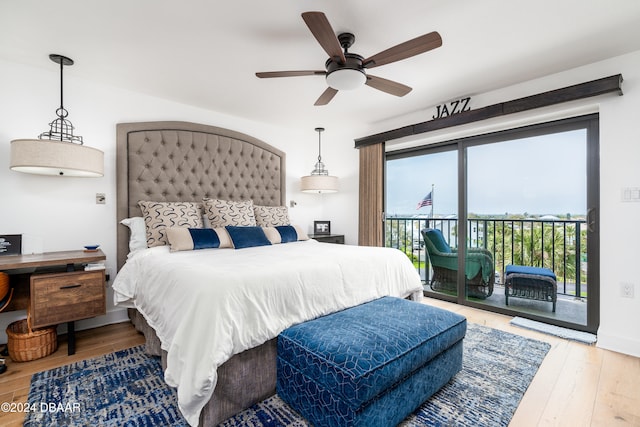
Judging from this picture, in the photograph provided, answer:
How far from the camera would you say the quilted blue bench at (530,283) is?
306 cm

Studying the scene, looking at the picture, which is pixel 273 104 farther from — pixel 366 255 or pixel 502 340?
pixel 502 340

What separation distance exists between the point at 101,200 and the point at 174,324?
2045 mm

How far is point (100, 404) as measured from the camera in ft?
5.51

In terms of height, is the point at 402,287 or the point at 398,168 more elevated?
the point at 398,168

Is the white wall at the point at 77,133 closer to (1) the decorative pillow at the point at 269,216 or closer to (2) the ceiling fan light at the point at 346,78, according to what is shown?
(1) the decorative pillow at the point at 269,216

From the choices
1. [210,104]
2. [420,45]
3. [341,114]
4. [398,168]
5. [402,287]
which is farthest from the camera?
[398,168]

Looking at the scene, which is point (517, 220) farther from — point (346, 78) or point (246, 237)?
point (246, 237)

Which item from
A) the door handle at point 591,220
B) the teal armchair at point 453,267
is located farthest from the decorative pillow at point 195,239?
the door handle at point 591,220

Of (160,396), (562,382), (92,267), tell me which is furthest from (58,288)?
(562,382)

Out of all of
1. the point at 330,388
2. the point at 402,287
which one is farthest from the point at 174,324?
the point at 402,287

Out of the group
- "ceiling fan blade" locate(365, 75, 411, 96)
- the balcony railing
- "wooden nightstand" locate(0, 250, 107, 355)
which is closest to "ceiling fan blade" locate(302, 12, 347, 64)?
"ceiling fan blade" locate(365, 75, 411, 96)

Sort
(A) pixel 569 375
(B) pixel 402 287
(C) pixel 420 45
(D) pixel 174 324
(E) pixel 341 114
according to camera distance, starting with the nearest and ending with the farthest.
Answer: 1. (D) pixel 174 324
2. (C) pixel 420 45
3. (A) pixel 569 375
4. (B) pixel 402 287
5. (E) pixel 341 114

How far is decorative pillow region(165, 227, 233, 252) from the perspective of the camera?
2.63m

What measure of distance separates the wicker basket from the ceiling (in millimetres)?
2191
